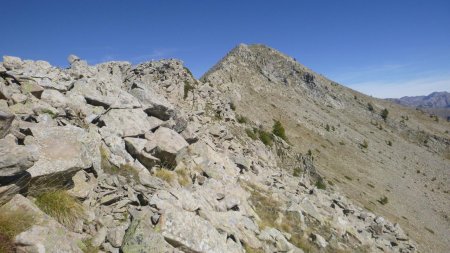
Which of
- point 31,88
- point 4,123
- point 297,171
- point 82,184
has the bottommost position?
point 297,171

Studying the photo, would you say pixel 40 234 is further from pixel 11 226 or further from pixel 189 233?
pixel 189 233

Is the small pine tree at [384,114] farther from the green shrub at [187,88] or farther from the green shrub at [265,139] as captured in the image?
the green shrub at [187,88]

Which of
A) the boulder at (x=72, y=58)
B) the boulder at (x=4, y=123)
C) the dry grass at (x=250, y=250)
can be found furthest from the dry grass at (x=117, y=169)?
the boulder at (x=72, y=58)

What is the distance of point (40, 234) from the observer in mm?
7305

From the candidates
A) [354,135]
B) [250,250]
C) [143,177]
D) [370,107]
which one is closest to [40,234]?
[143,177]

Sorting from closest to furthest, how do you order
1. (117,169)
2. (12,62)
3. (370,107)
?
1. (117,169)
2. (12,62)
3. (370,107)

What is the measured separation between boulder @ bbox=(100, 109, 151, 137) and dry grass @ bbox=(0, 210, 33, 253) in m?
7.47

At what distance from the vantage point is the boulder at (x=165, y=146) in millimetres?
15258

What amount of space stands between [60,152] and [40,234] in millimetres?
3178

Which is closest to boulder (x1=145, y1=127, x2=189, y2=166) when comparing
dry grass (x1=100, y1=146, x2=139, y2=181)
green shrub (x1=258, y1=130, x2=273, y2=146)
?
dry grass (x1=100, y1=146, x2=139, y2=181)

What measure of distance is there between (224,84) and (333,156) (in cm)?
3366

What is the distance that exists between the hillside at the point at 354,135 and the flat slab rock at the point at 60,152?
45485mm

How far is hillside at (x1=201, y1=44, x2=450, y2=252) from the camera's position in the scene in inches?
2354

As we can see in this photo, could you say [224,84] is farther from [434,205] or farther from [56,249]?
[56,249]
